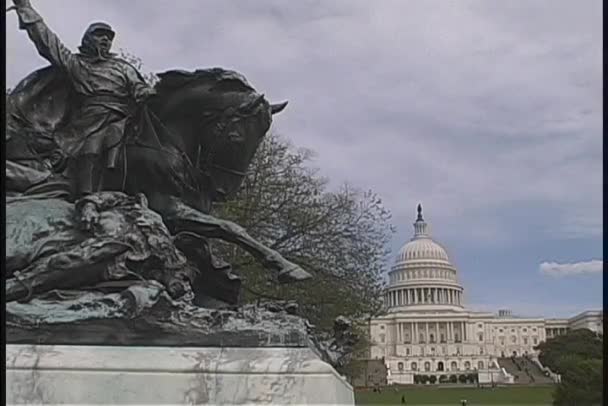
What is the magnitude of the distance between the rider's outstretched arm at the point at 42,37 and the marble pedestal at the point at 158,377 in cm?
235

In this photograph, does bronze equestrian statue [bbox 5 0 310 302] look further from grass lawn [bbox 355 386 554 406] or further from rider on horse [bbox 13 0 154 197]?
grass lawn [bbox 355 386 554 406]

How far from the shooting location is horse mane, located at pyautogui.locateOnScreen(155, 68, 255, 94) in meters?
7.95

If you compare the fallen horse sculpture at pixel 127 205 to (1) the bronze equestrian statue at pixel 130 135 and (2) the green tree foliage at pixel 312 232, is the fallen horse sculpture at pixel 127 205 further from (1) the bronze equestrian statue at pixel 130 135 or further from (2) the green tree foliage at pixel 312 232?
(2) the green tree foliage at pixel 312 232

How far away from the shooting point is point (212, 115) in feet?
26.4

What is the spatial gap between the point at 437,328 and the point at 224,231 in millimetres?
96276

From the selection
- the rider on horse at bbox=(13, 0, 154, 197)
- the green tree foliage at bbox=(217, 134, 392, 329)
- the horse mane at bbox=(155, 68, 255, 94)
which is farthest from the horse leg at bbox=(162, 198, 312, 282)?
the green tree foliage at bbox=(217, 134, 392, 329)

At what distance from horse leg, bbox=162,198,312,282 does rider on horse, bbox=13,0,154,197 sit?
621 millimetres

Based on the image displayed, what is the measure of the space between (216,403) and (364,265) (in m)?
16.9

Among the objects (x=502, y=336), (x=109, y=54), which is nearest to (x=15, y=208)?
(x=109, y=54)

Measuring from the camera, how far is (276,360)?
657 centimetres

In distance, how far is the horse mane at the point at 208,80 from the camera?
26.1 feet

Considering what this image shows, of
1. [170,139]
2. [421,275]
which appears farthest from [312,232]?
[421,275]

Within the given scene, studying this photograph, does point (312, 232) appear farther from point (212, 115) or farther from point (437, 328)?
point (437, 328)

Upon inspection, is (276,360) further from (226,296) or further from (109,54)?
(109,54)
